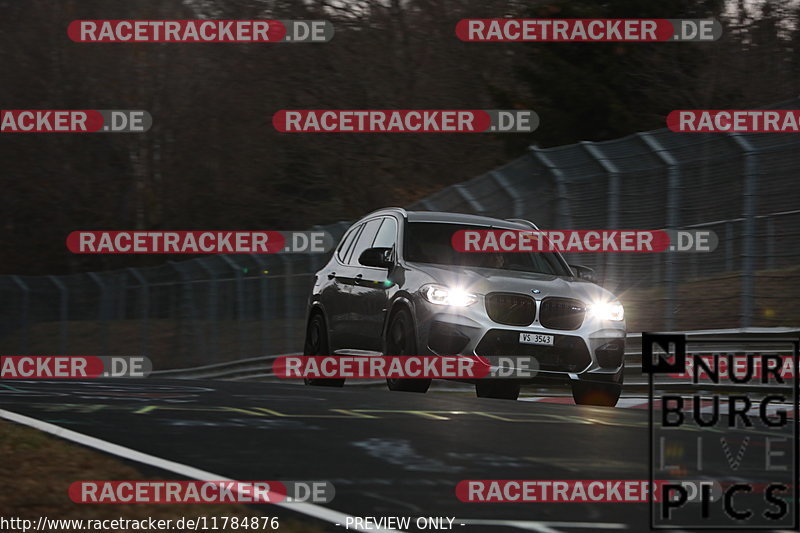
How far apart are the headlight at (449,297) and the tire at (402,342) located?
1.12 feet

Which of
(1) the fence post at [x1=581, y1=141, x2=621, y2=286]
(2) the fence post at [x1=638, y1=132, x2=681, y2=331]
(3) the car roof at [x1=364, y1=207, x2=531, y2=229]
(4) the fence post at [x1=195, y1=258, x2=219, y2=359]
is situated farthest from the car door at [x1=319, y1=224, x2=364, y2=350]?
(4) the fence post at [x1=195, y1=258, x2=219, y2=359]

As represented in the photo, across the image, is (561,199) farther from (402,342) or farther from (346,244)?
(402,342)

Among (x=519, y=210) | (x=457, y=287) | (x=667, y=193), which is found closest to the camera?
(x=457, y=287)

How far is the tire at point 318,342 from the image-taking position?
610 inches

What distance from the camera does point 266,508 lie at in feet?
22.4

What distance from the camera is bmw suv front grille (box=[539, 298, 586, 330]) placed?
42.8 ft

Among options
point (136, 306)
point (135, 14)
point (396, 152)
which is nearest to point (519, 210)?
point (136, 306)

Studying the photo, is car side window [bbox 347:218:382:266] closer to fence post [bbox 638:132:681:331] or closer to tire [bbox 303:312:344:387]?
tire [bbox 303:312:344:387]

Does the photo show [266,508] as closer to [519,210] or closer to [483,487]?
[483,487]

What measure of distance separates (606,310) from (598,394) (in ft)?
2.74

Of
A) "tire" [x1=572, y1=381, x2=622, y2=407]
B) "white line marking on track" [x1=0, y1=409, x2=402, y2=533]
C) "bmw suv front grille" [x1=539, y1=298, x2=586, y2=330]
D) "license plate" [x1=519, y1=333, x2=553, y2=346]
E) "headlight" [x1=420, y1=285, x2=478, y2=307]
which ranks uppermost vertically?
"headlight" [x1=420, y1=285, x2=478, y2=307]

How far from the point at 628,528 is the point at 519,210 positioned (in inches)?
483

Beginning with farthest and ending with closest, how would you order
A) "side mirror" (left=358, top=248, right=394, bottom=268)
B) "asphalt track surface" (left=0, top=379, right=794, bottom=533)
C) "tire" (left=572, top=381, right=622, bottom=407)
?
"side mirror" (left=358, top=248, right=394, bottom=268)
"tire" (left=572, top=381, right=622, bottom=407)
"asphalt track surface" (left=0, top=379, right=794, bottom=533)

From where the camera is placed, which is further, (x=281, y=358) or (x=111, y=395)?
(x=281, y=358)
